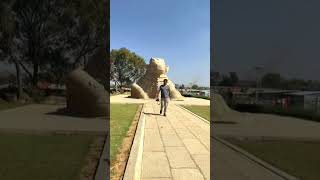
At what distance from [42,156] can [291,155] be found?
459cm

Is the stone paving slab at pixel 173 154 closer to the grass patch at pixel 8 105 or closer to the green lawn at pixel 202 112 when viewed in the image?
the green lawn at pixel 202 112

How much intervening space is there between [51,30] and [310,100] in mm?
11898

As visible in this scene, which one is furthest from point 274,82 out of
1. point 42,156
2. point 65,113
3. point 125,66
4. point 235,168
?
point 125,66

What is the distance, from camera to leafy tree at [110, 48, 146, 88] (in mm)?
53750

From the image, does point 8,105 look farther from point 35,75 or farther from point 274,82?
point 274,82

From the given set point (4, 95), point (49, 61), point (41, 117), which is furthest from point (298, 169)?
point (4, 95)

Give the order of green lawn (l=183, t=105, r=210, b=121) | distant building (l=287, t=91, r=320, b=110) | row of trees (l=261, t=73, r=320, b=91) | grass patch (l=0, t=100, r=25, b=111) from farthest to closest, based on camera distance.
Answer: distant building (l=287, t=91, r=320, b=110)
row of trees (l=261, t=73, r=320, b=91)
grass patch (l=0, t=100, r=25, b=111)
green lawn (l=183, t=105, r=210, b=121)

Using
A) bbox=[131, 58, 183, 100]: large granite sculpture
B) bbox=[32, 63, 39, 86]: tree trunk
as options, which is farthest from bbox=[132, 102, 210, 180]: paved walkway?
bbox=[131, 58, 183, 100]: large granite sculpture

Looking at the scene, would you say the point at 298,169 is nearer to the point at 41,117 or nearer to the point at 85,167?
the point at 85,167

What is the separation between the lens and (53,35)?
12.1 meters

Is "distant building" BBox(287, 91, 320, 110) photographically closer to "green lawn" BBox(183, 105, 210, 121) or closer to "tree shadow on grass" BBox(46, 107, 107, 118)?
"green lawn" BBox(183, 105, 210, 121)

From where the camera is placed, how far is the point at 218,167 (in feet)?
17.0

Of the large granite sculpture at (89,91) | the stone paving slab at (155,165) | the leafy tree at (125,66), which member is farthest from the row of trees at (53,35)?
the leafy tree at (125,66)

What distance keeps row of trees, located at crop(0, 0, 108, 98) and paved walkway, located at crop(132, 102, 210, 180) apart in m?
4.24
